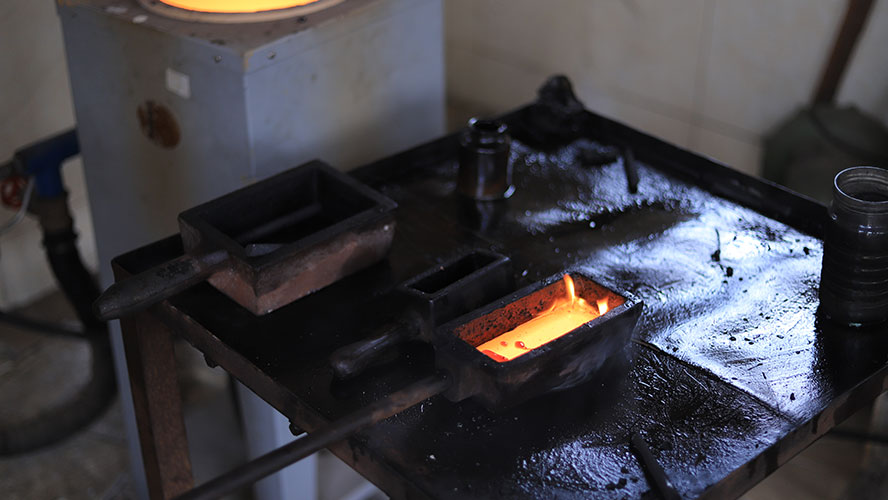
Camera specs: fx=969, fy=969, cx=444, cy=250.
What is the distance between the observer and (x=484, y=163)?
4.86 feet

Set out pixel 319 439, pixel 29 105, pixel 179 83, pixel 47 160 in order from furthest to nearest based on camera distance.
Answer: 1. pixel 29 105
2. pixel 47 160
3. pixel 179 83
4. pixel 319 439

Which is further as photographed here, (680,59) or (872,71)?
(680,59)

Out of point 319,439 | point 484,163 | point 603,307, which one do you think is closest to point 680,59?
point 484,163

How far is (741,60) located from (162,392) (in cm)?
185

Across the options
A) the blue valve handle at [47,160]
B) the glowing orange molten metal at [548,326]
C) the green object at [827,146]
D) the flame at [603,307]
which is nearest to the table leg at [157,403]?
the glowing orange molten metal at [548,326]

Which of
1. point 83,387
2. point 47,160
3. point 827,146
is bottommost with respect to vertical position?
point 83,387

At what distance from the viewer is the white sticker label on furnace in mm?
1577

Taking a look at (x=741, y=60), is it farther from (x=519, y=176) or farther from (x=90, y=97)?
(x=90, y=97)

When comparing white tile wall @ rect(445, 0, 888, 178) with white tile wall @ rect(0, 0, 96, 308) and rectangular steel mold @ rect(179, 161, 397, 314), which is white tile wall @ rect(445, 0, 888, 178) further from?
rectangular steel mold @ rect(179, 161, 397, 314)

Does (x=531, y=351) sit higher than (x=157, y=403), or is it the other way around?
(x=531, y=351)

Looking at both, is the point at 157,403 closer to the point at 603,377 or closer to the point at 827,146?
the point at 603,377

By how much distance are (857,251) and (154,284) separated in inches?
33.7

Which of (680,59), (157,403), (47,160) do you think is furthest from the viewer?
(680,59)

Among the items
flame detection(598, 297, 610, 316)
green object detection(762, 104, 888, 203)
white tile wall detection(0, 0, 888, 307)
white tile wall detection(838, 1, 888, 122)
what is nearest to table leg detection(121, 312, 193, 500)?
flame detection(598, 297, 610, 316)
